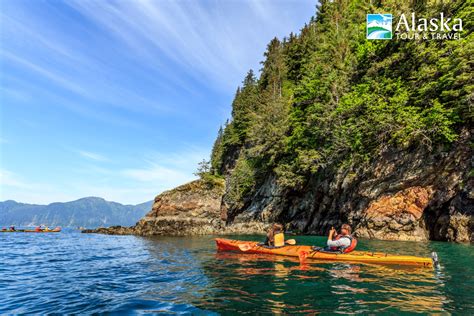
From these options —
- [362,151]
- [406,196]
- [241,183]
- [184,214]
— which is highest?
[362,151]

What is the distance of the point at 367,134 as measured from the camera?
2595cm

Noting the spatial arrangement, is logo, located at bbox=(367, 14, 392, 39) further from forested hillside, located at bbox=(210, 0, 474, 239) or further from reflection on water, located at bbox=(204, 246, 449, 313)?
reflection on water, located at bbox=(204, 246, 449, 313)

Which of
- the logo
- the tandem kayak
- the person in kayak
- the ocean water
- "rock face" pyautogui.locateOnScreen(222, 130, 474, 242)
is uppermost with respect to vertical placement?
the logo

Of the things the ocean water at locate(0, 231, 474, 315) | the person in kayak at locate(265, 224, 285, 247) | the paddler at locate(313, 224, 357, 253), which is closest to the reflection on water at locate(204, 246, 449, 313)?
the ocean water at locate(0, 231, 474, 315)

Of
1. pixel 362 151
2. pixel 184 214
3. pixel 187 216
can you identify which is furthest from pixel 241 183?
pixel 362 151

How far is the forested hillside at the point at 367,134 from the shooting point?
21219 mm

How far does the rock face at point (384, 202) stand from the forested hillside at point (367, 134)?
9 cm

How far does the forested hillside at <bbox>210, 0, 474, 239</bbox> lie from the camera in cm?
2122

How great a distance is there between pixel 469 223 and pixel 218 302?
22.1 meters

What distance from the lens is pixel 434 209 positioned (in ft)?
76.6

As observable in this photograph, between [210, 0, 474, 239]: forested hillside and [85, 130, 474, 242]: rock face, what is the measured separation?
0.31 ft

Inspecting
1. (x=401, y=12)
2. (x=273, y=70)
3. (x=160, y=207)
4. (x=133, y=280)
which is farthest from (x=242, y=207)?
(x=133, y=280)

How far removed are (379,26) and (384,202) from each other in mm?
17358

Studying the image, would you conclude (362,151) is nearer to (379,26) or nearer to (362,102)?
(362,102)
